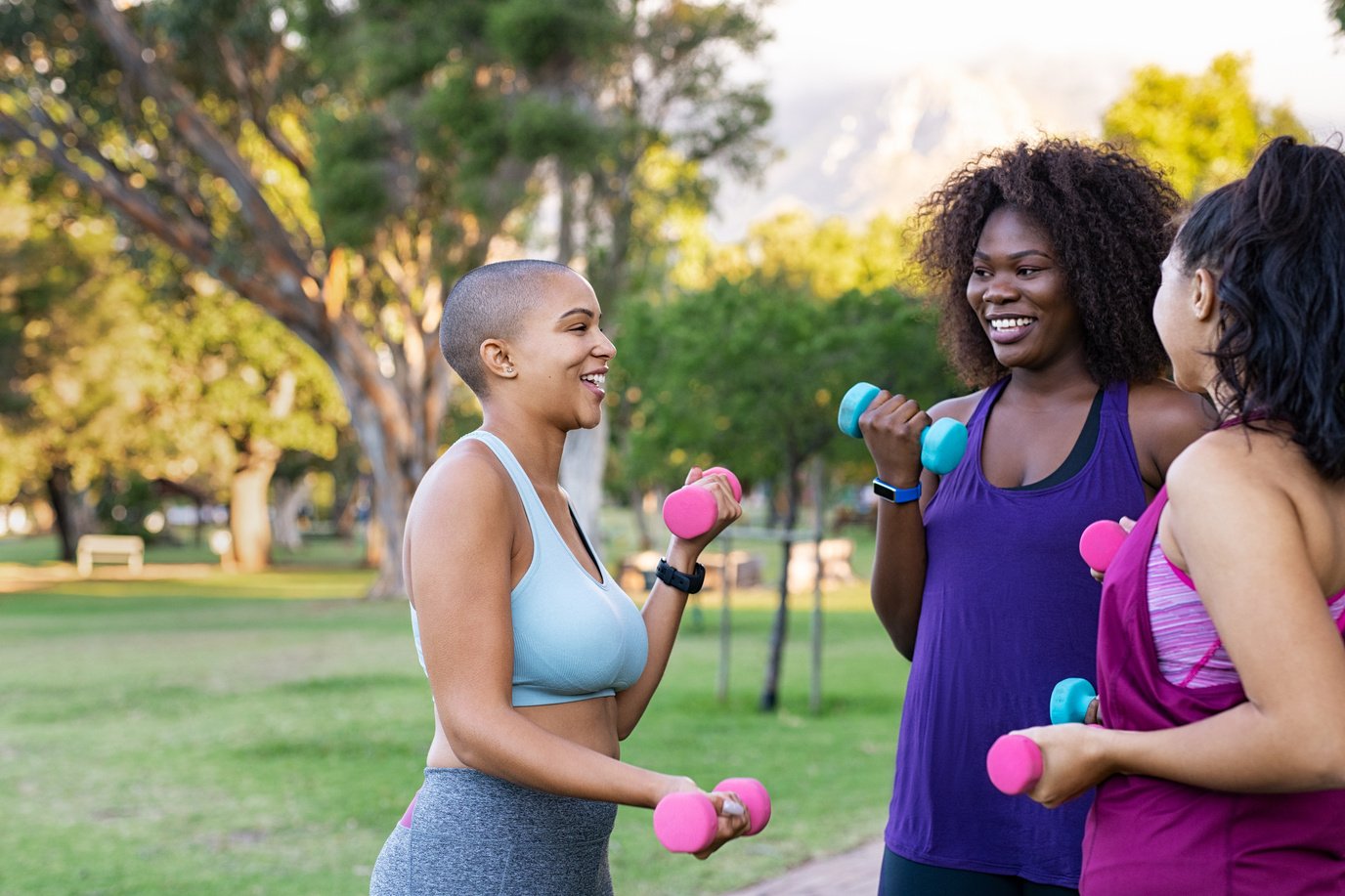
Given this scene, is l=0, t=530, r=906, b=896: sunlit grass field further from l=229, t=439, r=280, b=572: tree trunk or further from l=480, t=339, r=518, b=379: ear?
l=229, t=439, r=280, b=572: tree trunk

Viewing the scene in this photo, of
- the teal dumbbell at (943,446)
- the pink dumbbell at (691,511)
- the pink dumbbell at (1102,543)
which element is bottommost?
the pink dumbbell at (1102,543)

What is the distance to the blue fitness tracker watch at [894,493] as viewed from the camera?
2770 millimetres

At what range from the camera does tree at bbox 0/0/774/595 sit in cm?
2003

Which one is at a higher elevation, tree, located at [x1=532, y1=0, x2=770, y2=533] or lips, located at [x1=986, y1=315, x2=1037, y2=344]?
tree, located at [x1=532, y1=0, x2=770, y2=533]

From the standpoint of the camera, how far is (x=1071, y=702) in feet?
7.21

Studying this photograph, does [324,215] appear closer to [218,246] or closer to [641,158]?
[218,246]

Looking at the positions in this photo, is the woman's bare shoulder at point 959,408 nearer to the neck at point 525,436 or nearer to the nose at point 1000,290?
the nose at point 1000,290

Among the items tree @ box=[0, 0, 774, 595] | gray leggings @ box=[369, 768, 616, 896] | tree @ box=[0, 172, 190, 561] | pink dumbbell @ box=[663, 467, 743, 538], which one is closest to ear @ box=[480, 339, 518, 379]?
pink dumbbell @ box=[663, 467, 743, 538]

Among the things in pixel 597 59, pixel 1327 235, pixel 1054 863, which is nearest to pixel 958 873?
pixel 1054 863

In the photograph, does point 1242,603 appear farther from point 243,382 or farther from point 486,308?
point 243,382

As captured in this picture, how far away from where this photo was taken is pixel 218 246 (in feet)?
76.8

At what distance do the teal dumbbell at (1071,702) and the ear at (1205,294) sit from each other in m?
0.65

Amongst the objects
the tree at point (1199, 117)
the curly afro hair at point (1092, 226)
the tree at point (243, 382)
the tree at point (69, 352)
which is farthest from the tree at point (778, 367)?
the tree at point (243, 382)

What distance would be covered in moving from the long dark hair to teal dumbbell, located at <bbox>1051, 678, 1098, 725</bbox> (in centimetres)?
56
